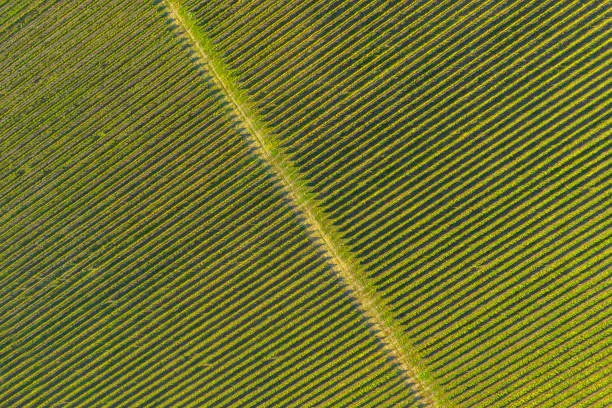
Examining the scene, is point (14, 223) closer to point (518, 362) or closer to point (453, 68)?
point (453, 68)

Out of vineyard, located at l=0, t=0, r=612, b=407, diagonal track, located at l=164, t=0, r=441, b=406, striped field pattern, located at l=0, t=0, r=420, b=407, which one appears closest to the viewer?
vineyard, located at l=0, t=0, r=612, b=407

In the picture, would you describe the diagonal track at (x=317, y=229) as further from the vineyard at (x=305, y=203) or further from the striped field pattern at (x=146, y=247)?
the striped field pattern at (x=146, y=247)

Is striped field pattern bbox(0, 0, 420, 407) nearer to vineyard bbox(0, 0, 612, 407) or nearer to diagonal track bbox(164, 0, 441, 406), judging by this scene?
vineyard bbox(0, 0, 612, 407)

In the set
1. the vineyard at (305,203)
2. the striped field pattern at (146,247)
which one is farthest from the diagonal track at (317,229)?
the striped field pattern at (146,247)

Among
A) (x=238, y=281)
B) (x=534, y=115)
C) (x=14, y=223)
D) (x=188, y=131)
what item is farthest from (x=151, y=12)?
(x=534, y=115)

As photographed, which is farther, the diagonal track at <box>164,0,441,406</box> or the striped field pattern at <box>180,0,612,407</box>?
the diagonal track at <box>164,0,441,406</box>

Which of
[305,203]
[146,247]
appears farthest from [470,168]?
[146,247]

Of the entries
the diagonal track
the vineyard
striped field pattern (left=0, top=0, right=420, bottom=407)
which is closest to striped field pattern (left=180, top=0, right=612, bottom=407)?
the vineyard
